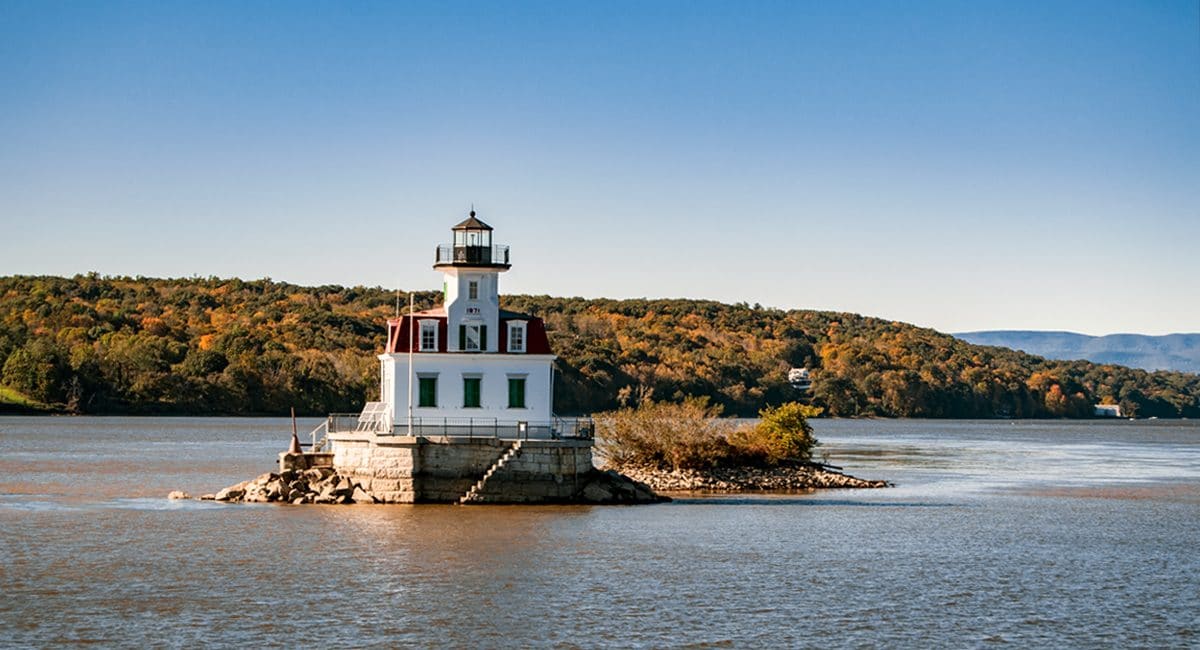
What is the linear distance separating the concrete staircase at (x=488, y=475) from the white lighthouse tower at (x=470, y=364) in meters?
A: 0.70

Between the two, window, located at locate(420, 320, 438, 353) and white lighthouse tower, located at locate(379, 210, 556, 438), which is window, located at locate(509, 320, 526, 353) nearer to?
white lighthouse tower, located at locate(379, 210, 556, 438)

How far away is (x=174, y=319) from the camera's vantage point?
5453 inches

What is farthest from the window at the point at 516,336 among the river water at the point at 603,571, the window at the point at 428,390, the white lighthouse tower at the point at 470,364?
the river water at the point at 603,571

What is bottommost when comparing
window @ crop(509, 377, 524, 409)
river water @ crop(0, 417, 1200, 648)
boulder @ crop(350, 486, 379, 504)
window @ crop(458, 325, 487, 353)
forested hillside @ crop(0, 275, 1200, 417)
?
river water @ crop(0, 417, 1200, 648)

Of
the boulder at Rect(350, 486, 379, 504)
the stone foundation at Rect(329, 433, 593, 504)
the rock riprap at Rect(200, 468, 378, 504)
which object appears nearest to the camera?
the stone foundation at Rect(329, 433, 593, 504)

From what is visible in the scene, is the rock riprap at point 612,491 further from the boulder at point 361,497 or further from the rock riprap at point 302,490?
the rock riprap at point 302,490

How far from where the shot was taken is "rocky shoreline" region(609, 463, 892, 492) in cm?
5094

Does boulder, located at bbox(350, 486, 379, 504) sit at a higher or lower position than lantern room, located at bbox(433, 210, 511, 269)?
lower

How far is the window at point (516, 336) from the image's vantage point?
141 feet

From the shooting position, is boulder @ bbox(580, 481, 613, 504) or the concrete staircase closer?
the concrete staircase

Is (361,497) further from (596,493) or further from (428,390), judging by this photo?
(596,493)

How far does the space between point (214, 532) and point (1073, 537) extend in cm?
2283

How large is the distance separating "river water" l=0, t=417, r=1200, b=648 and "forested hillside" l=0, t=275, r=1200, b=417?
51.5m

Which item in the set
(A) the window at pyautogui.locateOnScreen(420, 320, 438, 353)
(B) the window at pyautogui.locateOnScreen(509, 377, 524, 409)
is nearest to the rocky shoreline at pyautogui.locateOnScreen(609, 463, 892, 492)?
(B) the window at pyautogui.locateOnScreen(509, 377, 524, 409)
